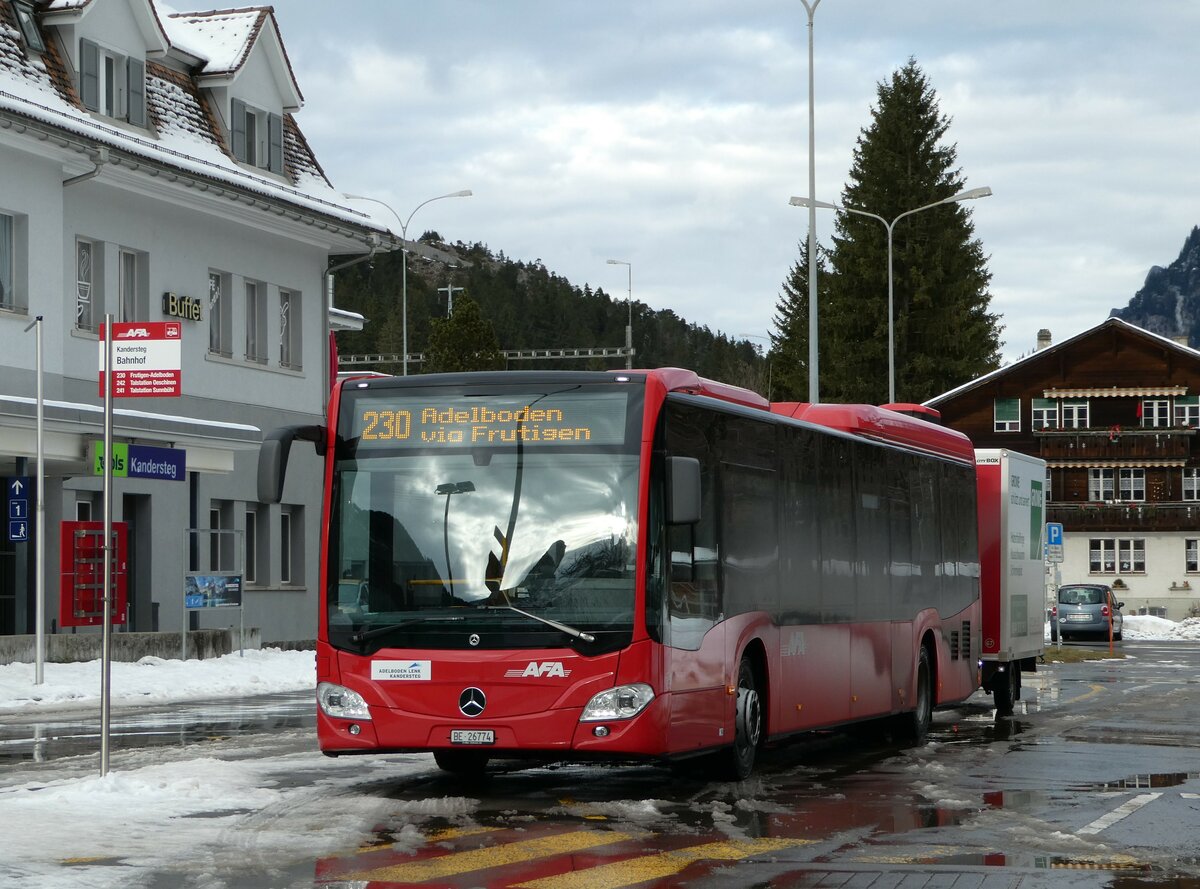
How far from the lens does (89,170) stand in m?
32.4

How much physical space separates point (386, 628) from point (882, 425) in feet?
22.6

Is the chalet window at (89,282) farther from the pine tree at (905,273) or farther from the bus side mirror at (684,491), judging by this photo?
the pine tree at (905,273)

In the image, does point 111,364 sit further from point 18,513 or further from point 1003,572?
point 18,513

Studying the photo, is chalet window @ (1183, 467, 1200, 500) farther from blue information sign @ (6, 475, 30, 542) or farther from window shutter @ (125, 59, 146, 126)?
blue information sign @ (6, 475, 30, 542)

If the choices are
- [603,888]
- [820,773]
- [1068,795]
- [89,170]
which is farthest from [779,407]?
[89,170]

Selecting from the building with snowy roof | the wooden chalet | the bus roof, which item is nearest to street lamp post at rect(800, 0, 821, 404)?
the building with snowy roof

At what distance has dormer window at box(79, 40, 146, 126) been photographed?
33.6 metres

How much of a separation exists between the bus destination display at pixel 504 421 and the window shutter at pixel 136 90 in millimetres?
22865

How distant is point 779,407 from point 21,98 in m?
17.0

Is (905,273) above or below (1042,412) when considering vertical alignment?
above

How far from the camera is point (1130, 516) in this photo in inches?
3494

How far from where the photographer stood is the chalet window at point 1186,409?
288 feet

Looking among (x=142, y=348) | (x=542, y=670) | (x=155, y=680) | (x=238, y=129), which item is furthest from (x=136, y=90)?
(x=542, y=670)

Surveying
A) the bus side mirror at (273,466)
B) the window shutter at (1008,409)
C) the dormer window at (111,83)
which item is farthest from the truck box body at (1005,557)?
the window shutter at (1008,409)
